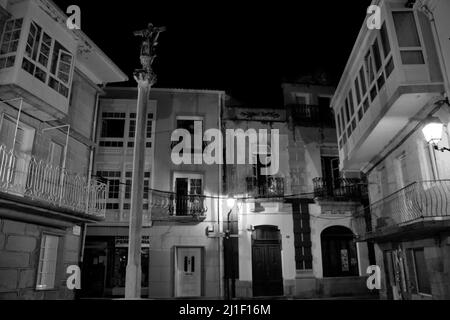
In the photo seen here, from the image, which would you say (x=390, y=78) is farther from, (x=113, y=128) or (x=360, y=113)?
(x=113, y=128)

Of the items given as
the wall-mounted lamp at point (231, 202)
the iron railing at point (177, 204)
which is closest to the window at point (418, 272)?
the wall-mounted lamp at point (231, 202)

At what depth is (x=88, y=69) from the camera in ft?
47.0

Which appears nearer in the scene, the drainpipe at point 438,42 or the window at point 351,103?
the drainpipe at point 438,42

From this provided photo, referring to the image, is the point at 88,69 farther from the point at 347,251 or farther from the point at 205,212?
the point at 347,251

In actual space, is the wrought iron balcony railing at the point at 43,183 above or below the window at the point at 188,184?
below

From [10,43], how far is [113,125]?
10029mm

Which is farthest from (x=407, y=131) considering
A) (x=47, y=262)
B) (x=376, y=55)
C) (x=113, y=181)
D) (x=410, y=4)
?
(x=113, y=181)

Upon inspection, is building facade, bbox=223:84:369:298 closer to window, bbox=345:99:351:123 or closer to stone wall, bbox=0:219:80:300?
window, bbox=345:99:351:123

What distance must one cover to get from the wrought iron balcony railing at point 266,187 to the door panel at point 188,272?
4.14m

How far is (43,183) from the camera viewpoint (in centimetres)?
1062

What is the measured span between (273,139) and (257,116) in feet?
5.26

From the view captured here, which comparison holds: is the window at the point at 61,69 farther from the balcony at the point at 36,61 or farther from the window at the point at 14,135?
the window at the point at 14,135

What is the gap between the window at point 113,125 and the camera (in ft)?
64.6

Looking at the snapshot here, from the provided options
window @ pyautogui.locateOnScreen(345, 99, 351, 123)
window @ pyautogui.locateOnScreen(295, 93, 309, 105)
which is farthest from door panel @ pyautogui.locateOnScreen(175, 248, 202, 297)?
window @ pyautogui.locateOnScreen(295, 93, 309, 105)
